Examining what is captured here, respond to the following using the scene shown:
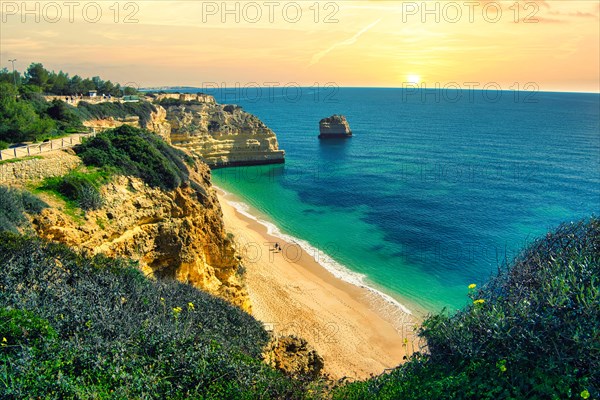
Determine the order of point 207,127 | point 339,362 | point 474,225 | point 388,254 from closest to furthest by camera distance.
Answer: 1. point 339,362
2. point 388,254
3. point 474,225
4. point 207,127

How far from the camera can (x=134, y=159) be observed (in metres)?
18.9

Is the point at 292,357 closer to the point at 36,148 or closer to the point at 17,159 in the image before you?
the point at 17,159

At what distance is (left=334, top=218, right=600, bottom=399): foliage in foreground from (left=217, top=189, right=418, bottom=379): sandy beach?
986 cm

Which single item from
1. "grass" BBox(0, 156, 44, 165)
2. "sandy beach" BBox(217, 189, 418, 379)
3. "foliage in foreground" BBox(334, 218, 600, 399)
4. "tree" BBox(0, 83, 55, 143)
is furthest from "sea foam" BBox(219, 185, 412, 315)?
"grass" BBox(0, 156, 44, 165)

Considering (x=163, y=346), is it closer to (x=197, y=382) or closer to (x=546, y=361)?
(x=197, y=382)

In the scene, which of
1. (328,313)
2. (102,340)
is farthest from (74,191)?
(328,313)

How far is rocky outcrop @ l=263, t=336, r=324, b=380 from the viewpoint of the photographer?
1316 cm

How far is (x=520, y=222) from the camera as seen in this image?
41344 millimetres

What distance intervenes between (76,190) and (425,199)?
40376 millimetres

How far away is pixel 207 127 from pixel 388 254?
38.1 metres

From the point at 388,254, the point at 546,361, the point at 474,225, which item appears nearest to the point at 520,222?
the point at 474,225

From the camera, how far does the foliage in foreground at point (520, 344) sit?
754cm

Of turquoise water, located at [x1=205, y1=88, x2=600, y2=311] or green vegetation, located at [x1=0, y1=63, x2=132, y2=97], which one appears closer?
turquoise water, located at [x1=205, y1=88, x2=600, y2=311]

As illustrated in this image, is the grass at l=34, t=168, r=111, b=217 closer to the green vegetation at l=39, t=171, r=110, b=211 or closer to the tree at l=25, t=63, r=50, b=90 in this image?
the green vegetation at l=39, t=171, r=110, b=211
